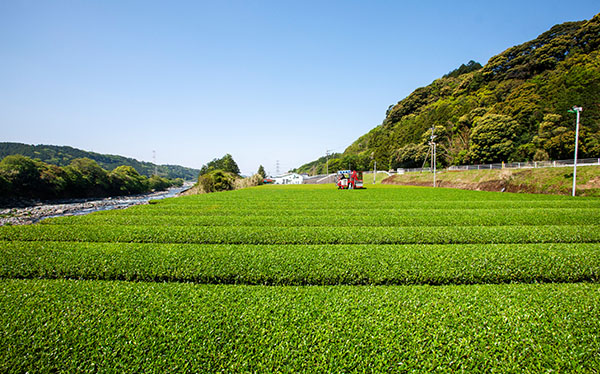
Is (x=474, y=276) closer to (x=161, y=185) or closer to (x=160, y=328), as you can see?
(x=160, y=328)

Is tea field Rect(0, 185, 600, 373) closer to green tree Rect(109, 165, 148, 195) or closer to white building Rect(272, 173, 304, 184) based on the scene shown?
green tree Rect(109, 165, 148, 195)

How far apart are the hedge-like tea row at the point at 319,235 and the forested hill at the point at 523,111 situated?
114 feet

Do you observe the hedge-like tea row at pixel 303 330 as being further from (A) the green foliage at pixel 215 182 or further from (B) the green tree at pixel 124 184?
(B) the green tree at pixel 124 184

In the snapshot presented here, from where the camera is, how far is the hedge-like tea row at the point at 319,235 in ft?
25.0

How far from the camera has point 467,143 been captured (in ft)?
173

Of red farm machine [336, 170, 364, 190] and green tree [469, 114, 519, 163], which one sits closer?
red farm machine [336, 170, 364, 190]

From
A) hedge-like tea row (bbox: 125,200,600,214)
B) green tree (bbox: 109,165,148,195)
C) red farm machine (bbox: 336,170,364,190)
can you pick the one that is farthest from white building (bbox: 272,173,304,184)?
hedge-like tea row (bbox: 125,200,600,214)

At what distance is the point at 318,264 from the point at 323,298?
140cm

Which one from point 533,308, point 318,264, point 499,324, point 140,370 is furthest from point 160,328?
point 533,308

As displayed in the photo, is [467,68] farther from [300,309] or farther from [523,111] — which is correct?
[300,309]

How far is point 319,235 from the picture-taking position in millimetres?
7988

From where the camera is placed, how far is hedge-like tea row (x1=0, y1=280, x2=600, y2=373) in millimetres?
2801

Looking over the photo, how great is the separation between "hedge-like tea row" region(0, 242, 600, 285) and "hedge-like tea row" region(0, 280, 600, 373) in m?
0.77

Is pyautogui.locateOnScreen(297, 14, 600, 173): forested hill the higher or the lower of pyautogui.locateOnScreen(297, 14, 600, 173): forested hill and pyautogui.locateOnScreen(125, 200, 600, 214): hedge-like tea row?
the higher
